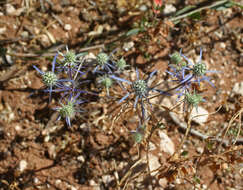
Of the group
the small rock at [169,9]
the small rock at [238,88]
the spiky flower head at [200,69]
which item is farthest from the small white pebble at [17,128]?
the small rock at [238,88]

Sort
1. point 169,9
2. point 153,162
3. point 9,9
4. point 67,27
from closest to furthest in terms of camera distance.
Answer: point 153,162, point 9,9, point 67,27, point 169,9

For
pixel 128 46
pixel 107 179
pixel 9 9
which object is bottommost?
pixel 107 179

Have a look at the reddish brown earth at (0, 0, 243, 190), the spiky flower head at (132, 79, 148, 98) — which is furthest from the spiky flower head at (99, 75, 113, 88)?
the spiky flower head at (132, 79, 148, 98)

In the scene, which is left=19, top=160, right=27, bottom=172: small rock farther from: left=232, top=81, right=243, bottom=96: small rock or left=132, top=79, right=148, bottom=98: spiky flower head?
left=232, top=81, right=243, bottom=96: small rock

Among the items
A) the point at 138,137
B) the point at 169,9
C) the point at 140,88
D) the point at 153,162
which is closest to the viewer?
the point at 140,88

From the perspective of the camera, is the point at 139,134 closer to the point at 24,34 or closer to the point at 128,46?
the point at 128,46

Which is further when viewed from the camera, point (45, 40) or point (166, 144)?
point (45, 40)

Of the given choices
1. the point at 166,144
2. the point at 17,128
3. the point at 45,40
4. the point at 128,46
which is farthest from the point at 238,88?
the point at 17,128

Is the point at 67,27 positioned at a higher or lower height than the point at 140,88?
higher

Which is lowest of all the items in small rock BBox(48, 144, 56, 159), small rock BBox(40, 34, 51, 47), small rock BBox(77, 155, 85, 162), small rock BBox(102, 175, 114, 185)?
small rock BBox(102, 175, 114, 185)
